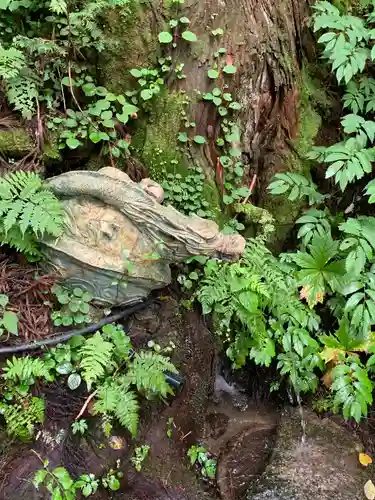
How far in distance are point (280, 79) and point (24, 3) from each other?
204cm

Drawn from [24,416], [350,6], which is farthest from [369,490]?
[350,6]

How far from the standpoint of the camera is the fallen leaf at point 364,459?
12.4ft

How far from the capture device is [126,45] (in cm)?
359

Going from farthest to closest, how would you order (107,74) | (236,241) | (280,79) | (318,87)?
1. (318,87)
2. (280,79)
3. (107,74)
4. (236,241)

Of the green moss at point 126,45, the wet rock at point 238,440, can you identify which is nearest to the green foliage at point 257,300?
the wet rock at point 238,440

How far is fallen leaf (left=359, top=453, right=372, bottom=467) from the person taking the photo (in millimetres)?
3785

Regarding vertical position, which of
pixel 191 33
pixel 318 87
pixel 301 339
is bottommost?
pixel 301 339

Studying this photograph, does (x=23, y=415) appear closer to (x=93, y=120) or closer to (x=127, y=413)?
(x=127, y=413)

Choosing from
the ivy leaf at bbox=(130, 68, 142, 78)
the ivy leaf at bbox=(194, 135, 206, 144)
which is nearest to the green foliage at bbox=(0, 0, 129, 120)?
the ivy leaf at bbox=(130, 68, 142, 78)

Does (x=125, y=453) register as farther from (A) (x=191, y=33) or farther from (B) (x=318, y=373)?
(A) (x=191, y=33)

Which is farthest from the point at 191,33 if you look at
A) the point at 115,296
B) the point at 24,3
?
the point at 115,296

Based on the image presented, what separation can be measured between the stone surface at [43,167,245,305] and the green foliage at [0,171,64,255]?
12 cm

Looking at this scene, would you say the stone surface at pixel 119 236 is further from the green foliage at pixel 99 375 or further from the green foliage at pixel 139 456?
the green foliage at pixel 139 456

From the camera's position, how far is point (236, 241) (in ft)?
11.1
